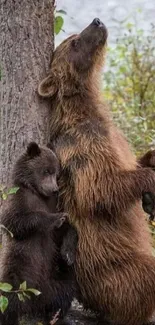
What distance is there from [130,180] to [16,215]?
86 cm

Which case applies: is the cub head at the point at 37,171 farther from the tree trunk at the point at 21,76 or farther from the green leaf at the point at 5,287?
the green leaf at the point at 5,287

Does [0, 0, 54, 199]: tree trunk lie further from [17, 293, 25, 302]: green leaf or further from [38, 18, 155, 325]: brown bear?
[17, 293, 25, 302]: green leaf

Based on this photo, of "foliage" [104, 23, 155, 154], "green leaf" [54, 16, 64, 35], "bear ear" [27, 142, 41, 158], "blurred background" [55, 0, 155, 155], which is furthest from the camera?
"foliage" [104, 23, 155, 154]

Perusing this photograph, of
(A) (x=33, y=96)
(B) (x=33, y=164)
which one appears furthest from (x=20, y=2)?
(B) (x=33, y=164)

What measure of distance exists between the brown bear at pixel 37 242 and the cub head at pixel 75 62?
1.88ft

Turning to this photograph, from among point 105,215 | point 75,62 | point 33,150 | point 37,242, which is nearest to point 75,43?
point 75,62

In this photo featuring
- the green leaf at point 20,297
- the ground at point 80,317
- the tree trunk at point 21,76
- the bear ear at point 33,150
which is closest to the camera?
the green leaf at point 20,297

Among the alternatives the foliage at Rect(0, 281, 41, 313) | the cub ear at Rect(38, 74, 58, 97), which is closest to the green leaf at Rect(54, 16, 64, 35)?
the cub ear at Rect(38, 74, 58, 97)

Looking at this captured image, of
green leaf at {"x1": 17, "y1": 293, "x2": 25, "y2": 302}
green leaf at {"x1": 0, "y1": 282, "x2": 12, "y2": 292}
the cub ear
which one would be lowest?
green leaf at {"x1": 17, "y1": 293, "x2": 25, "y2": 302}

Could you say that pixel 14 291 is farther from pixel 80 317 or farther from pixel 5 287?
pixel 80 317

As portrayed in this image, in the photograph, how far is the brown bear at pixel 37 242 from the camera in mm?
5539

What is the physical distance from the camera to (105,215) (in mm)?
5988

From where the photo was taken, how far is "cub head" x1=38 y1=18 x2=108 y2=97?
6223mm

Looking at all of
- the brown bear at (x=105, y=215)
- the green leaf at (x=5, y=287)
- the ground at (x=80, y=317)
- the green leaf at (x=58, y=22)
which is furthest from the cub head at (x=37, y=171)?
the green leaf at (x=58, y=22)
